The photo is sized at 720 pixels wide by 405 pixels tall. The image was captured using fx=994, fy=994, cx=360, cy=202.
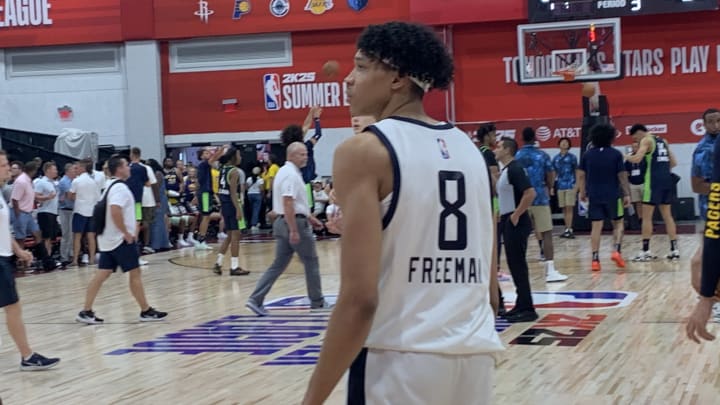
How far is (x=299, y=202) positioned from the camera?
9.77m

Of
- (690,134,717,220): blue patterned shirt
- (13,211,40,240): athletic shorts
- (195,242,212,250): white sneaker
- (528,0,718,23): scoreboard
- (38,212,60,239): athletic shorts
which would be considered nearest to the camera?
(690,134,717,220): blue patterned shirt

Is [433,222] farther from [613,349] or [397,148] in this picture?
[613,349]

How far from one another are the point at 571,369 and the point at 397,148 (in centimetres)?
489

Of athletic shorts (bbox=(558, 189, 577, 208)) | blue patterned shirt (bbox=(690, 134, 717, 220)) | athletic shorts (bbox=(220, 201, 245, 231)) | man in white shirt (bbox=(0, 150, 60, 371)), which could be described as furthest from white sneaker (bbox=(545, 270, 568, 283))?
athletic shorts (bbox=(558, 189, 577, 208))

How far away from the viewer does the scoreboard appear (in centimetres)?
1884

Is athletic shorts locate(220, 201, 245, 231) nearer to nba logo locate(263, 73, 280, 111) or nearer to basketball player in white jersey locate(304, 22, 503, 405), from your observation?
nba logo locate(263, 73, 280, 111)

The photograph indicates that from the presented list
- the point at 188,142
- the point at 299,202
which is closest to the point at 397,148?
the point at 299,202

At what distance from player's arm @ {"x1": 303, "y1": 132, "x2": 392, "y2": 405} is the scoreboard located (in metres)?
17.2

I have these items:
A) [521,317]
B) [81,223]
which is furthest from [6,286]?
[81,223]

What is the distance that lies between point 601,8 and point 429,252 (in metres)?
17.4

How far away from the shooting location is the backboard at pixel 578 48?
19.1 meters

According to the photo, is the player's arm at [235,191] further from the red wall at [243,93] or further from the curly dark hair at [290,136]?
the red wall at [243,93]

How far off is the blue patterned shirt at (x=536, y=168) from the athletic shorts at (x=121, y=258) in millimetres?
4597

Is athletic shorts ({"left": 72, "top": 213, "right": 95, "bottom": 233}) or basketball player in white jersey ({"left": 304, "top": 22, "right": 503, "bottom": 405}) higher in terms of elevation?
basketball player in white jersey ({"left": 304, "top": 22, "right": 503, "bottom": 405})
